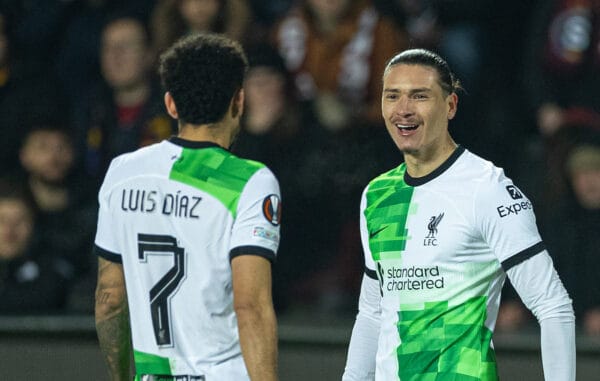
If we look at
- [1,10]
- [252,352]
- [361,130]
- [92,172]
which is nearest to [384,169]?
[361,130]

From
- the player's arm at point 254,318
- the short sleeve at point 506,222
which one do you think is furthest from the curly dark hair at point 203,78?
the short sleeve at point 506,222

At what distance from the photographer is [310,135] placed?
7.97 meters

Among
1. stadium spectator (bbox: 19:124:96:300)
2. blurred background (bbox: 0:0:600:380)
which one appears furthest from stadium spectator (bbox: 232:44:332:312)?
stadium spectator (bbox: 19:124:96:300)

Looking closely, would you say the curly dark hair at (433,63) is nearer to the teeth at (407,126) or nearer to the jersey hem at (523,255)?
the teeth at (407,126)

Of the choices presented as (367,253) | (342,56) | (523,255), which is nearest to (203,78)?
(367,253)

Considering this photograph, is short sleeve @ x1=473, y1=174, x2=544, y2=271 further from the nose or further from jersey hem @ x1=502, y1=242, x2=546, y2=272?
the nose

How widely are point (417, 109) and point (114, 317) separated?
123 centimetres

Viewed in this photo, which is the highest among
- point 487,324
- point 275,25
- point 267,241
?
point 275,25

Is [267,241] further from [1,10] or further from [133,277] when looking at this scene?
[1,10]

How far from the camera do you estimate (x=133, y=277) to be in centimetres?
440

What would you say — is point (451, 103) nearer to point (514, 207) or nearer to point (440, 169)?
point (440, 169)

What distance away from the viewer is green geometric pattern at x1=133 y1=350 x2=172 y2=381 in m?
4.34

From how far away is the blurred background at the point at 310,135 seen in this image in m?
7.24

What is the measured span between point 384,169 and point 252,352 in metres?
3.74
